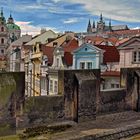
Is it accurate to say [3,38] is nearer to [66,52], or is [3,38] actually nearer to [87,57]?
[66,52]

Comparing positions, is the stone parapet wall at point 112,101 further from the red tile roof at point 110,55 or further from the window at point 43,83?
the window at point 43,83

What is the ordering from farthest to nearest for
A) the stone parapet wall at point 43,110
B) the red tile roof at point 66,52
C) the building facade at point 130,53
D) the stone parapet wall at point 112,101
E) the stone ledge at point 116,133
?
the red tile roof at point 66,52 < the building facade at point 130,53 < the stone parapet wall at point 112,101 < the stone parapet wall at point 43,110 < the stone ledge at point 116,133

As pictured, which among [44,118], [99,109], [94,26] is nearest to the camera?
[44,118]

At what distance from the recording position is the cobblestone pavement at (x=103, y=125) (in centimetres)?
914

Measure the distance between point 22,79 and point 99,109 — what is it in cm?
350

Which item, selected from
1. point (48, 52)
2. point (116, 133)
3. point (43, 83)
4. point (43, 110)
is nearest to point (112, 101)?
point (116, 133)

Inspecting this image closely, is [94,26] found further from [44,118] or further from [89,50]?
[44,118]

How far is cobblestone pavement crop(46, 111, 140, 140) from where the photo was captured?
914 centimetres

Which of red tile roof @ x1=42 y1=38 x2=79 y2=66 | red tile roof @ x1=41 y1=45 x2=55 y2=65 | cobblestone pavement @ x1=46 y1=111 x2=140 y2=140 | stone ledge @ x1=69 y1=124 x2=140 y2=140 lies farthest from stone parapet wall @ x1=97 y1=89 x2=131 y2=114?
red tile roof @ x1=41 y1=45 x2=55 y2=65

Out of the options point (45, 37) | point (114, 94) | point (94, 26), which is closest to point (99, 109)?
point (114, 94)

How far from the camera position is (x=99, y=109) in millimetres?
11383

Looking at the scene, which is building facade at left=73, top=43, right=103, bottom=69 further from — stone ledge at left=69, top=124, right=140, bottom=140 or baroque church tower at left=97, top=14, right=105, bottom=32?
baroque church tower at left=97, top=14, right=105, bottom=32

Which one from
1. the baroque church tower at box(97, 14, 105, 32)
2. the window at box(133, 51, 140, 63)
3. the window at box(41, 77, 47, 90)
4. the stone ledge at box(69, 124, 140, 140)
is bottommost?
the stone ledge at box(69, 124, 140, 140)

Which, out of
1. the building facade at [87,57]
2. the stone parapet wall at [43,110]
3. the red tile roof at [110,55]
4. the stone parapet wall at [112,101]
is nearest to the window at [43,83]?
the building facade at [87,57]
